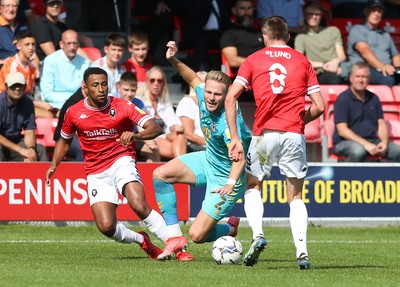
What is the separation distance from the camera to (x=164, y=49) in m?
18.1

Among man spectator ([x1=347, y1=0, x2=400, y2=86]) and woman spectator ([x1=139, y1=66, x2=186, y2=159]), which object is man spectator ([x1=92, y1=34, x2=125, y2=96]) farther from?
man spectator ([x1=347, y1=0, x2=400, y2=86])

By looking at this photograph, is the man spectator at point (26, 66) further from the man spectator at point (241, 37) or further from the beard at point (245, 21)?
the beard at point (245, 21)

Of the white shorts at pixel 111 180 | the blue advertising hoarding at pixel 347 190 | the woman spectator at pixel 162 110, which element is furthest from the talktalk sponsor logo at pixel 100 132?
the woman spectator at pixel 162 110

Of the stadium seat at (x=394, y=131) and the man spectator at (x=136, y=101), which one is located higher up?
the man spectator at (x=136, y=101)

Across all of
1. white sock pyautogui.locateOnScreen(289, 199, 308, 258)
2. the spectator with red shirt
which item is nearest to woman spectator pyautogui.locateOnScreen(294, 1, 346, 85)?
the spectator with red shirt

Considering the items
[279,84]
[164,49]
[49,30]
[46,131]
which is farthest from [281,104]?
[164,49]

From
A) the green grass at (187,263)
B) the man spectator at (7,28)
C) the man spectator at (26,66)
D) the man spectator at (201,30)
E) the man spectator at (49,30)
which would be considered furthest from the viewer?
the man spectator at (201,30)

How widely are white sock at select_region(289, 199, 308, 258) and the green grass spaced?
23cm

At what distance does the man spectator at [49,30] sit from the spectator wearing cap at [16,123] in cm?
223

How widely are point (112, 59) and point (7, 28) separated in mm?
1803

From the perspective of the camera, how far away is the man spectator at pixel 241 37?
53.2 ft

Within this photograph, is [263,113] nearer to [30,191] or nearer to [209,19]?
[30,191]

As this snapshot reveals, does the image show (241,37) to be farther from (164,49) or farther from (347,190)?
(347,190)

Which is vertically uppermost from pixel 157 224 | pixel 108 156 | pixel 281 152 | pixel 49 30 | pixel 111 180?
pixel 49 30
